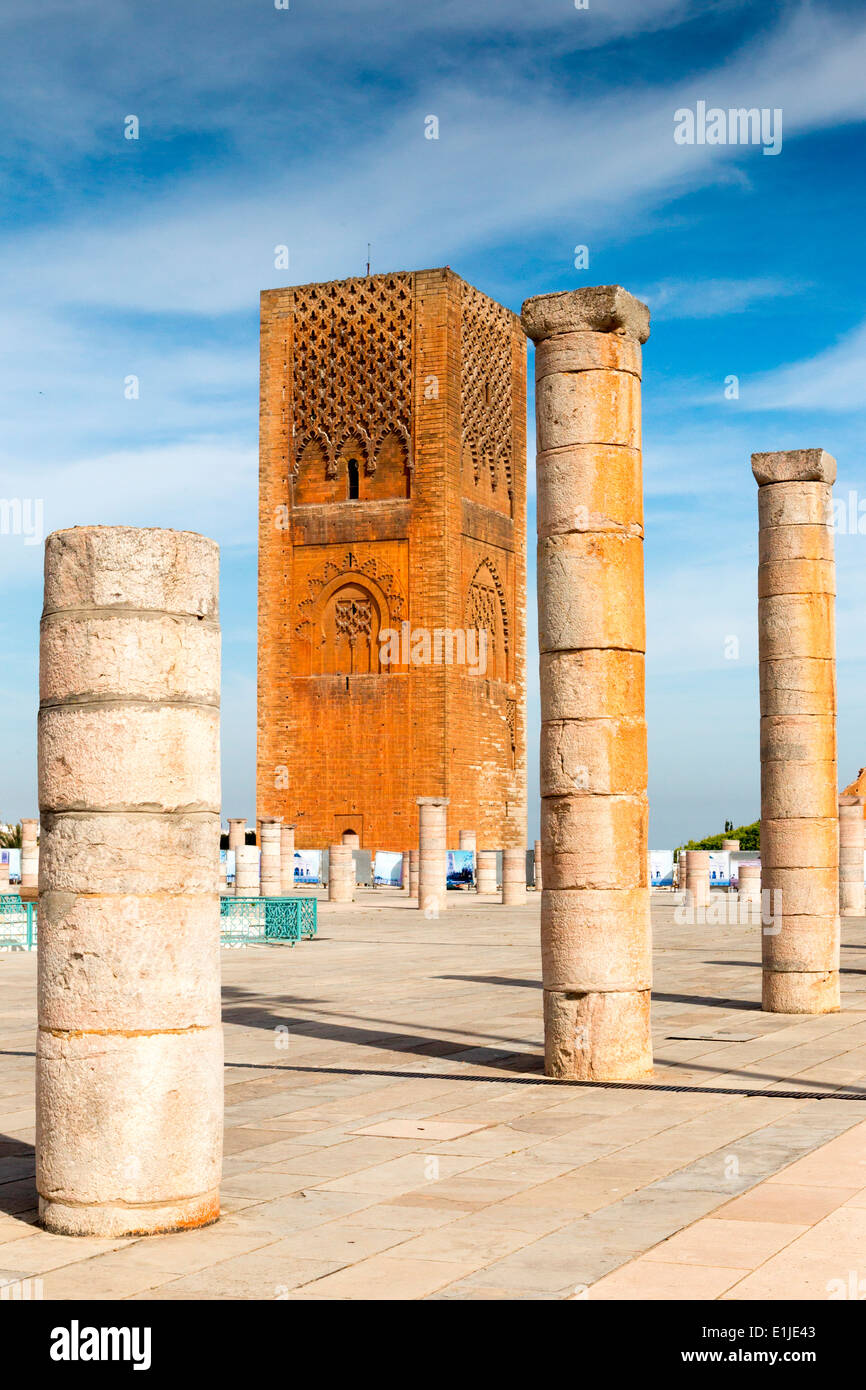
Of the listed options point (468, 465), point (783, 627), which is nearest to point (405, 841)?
point (468, 465)

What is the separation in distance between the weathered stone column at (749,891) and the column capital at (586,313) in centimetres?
1737

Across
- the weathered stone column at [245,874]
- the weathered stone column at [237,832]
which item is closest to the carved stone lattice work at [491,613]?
the weathered stone column at [237,832]

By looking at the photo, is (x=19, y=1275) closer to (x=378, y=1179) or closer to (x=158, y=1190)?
(x=158, y=1190)

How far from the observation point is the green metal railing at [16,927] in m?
18.2

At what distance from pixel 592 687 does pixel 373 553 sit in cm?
3486

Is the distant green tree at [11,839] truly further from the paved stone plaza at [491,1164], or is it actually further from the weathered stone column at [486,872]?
the paved stone plaza at [491,1164]

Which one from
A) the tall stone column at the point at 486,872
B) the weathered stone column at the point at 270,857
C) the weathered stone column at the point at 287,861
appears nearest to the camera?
the weathered stone column at the point at 270,857

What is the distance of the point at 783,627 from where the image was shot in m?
11.6

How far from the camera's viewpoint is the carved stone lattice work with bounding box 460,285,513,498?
44.2 metres

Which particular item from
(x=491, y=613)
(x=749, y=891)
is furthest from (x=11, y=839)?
(x=749, y=891)

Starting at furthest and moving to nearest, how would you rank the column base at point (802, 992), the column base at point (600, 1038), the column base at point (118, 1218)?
the column base at point (802, 992), the column base at point (600, 1038), the column base at point (118, 1218)

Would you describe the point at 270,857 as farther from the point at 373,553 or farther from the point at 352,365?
the point at 352,365

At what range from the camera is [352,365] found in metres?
43.8
